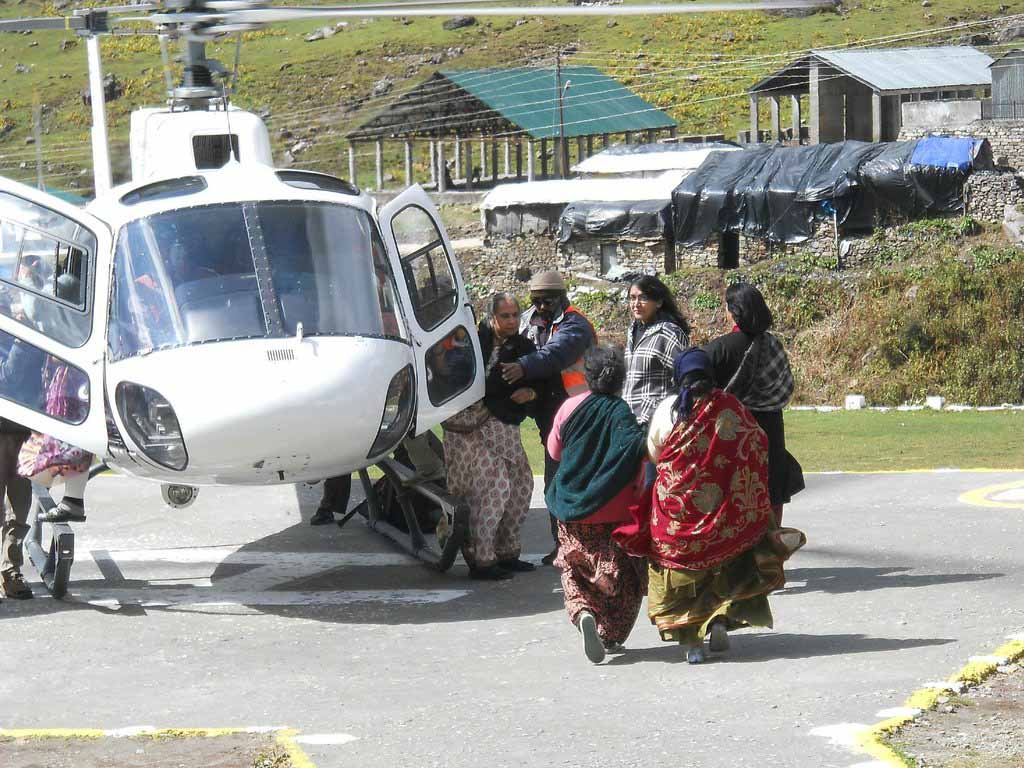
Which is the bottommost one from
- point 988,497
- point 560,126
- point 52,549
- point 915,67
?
point 988,497

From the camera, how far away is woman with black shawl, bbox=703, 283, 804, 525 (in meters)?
7.85

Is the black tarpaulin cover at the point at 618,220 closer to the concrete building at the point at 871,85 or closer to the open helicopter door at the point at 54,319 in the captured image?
the concrete building at the point at 871,85

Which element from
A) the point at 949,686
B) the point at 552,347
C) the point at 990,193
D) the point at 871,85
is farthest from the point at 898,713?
the point at 871,85

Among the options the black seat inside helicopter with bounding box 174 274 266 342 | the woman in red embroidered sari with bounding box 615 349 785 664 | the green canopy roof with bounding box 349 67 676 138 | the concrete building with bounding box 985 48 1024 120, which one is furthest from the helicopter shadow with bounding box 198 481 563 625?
the green canopy roof with bounding box 349 67 676 138

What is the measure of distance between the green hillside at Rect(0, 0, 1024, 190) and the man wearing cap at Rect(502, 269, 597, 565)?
193ft

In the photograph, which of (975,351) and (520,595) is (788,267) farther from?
(520,595)

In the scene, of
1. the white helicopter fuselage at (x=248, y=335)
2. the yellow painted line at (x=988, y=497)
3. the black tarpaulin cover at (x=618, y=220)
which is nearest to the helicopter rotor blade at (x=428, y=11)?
the white helicopter fuselage at (x=248, y=335)

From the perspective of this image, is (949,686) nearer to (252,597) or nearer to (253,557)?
(252,597)

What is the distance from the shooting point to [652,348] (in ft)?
26.5

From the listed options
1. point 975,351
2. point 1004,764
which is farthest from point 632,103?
point 1004,764

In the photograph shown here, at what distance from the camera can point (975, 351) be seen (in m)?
23.7

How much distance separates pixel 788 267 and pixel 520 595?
27.7m

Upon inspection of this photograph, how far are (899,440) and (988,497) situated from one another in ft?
13.2

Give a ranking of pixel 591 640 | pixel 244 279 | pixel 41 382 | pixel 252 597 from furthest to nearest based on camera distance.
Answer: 1. pixel 252 597
2. pixel 41 382
3. pixel 244 279
4. pixel 591 640
